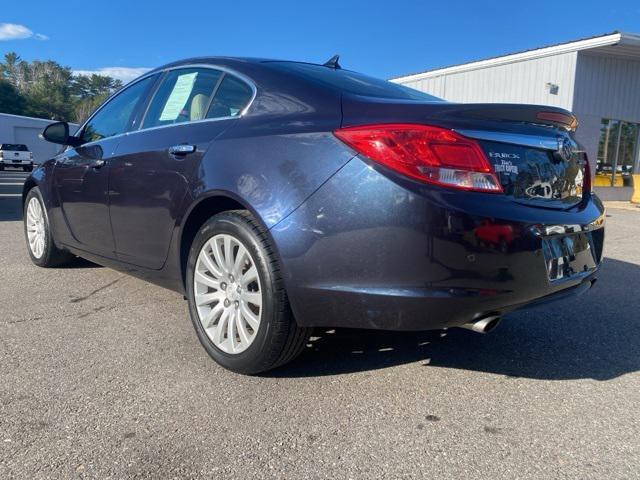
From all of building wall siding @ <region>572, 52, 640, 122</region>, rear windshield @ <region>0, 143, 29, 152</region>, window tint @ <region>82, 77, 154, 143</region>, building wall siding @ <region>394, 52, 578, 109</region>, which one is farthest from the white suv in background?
window tint @ <region>82, 77, 154, 143</region>

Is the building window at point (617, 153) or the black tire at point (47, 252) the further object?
the building window at point (617, 153)

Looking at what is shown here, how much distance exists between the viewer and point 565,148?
8.84 feet

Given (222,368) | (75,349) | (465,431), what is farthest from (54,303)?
(465,431)

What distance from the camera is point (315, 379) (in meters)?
2.71

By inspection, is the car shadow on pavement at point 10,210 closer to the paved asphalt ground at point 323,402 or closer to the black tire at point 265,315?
the paved asphalt ground at point 323,402

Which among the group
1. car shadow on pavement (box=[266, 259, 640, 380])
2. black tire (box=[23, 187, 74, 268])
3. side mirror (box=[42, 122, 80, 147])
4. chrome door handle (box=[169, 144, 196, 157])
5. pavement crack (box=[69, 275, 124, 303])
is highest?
side mirror (box=[42, 122, 80, 147])

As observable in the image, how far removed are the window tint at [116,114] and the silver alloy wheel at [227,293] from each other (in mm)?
1434

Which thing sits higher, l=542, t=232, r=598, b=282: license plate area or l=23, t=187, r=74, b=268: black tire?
l=542, t=232, r=598, b=282: license plate area

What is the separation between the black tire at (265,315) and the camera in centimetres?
246

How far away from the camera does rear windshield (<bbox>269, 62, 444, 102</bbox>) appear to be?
2803 millimetres

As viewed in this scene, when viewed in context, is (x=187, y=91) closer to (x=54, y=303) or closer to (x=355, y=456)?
(x=54, y=303)

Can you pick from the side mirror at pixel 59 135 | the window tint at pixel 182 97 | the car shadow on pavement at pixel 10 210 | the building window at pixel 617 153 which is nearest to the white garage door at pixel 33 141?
the car shadow on pavement at pixel 10 210

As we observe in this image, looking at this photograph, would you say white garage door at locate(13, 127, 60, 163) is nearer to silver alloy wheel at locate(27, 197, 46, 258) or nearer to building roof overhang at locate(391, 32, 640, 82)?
building roof overhang at locate(391, 32, 640, 82)

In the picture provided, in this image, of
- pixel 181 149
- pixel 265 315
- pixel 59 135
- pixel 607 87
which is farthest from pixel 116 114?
pixel 607 87
